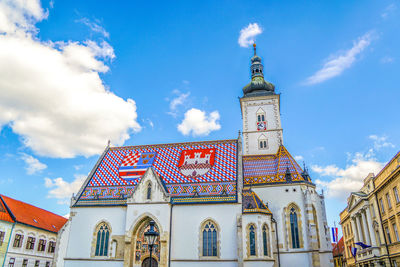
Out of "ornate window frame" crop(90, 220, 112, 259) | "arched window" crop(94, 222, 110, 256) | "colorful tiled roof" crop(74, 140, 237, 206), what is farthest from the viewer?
"colorful tiled roof" crop(74, 140, 237, 206)

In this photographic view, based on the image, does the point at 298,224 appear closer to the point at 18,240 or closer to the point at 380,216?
the point at 380,216

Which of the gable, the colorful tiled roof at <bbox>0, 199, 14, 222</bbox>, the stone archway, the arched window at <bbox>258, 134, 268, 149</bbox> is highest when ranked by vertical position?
the arched window at <bbox>258, 134, 268, 149</bbox>

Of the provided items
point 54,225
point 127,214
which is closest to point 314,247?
point 127,214

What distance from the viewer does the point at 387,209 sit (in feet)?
89.1

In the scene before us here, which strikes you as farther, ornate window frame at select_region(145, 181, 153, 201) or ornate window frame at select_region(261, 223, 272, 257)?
ornate window frame at select_region(145, 181, 153, 201)

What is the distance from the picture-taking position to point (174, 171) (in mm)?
34250

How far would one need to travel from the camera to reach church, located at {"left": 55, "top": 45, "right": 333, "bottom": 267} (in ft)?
93.5

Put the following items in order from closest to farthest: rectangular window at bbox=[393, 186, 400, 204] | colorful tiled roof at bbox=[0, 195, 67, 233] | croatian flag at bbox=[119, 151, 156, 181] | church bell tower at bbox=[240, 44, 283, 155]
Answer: rectangular window at bbox=[393, 186, 400, 204]
croatian flag at bbox=[119, 151, 156, 181]
colorful tiled roof at bbox=[0, 195, 67, 233]
church bell tower at bbox=[240, 44, 283, 155]

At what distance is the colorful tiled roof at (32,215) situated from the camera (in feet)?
115

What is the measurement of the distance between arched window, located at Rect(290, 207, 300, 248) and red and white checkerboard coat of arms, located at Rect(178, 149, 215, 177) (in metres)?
9.34

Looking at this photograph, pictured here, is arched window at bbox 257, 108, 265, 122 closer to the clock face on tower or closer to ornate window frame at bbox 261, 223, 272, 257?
the clock face on tower

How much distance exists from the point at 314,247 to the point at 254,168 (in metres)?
9.99

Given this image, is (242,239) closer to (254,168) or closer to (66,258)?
(254,168)

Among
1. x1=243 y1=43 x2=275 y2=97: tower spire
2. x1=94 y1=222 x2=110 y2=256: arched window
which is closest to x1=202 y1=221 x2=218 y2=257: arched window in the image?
x1=94 y1=222 x2=110 y2=256: arched window
